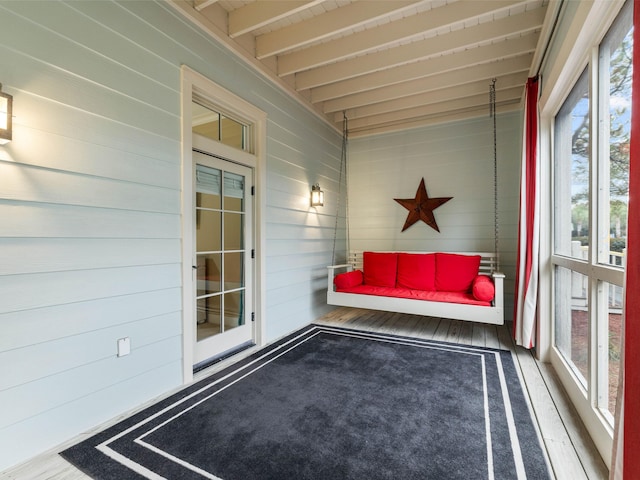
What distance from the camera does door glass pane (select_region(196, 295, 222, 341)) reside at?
2.59 m

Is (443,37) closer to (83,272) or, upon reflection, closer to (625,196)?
(625,196)

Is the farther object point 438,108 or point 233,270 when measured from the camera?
point 438,108

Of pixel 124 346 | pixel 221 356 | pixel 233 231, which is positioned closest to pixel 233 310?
pixel 221 356

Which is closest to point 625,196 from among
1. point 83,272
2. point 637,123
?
point 637,123

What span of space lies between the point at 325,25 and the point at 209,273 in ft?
7.71

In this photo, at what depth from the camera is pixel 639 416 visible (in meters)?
0.79

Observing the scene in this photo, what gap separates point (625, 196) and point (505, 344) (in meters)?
2.14

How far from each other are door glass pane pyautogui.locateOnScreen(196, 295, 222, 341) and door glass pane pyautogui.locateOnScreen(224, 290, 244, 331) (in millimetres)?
81

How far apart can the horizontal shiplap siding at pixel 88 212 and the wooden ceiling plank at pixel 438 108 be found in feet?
8.24

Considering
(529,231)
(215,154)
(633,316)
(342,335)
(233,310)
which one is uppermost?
(215,154)

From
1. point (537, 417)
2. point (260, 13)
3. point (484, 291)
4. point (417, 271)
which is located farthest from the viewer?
point (417, 271)

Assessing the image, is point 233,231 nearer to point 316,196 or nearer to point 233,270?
point 233,270

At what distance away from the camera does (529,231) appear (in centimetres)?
278

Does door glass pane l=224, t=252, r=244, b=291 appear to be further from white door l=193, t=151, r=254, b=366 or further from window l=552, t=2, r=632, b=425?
window l=552, t=2, r=632, b=425
